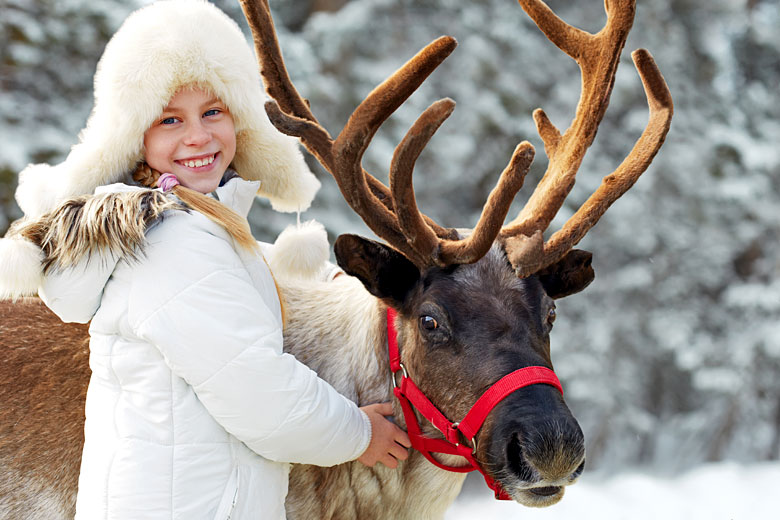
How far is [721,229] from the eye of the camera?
586cm

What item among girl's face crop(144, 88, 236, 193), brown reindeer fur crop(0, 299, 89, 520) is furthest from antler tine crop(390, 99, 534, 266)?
brown reindeer fur crop(0, 299, 89, 520)

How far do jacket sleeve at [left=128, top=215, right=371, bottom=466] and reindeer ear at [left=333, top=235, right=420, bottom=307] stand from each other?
0.30 m

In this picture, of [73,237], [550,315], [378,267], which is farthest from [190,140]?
[550,315]

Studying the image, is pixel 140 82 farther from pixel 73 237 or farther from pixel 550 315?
pixel 550 315

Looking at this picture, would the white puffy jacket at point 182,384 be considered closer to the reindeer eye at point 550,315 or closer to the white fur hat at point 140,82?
the white fur hat at point 140,82

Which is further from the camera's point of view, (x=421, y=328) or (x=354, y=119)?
(x=421, y=328)

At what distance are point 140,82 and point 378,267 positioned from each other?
87 centimetres

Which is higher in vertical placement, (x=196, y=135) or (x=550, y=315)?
(x=196, y=135)

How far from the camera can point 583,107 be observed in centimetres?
236

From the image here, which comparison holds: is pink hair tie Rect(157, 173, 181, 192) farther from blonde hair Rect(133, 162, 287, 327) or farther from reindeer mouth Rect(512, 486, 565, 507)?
reindeer mouth Rect(512, 486, 565, 507)

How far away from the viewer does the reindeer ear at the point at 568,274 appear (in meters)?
2.32

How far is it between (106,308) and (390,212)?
0.85 meters

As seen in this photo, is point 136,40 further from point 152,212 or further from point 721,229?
point 721,229

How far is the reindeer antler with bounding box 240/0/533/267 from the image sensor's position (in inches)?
72.5
